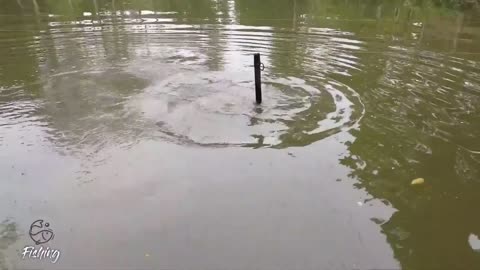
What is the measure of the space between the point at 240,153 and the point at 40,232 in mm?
3228

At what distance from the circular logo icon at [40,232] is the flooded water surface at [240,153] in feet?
0.20

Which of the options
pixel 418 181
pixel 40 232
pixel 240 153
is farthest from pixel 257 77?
pixel 40 232

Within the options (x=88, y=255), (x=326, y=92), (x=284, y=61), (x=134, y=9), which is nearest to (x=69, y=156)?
(x=88, y=255)

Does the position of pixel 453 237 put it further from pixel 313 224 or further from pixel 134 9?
pixel 134 9

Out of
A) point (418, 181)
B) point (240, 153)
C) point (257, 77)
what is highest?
point (257, 77)

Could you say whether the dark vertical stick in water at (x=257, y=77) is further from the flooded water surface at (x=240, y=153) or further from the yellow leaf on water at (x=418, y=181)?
the yellow leaf on water at (x=418, y=181)

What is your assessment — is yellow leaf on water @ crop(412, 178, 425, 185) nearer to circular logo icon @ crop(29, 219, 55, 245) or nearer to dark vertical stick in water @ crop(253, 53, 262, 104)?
dark vertical stick in water @ crop(253, 53, 262, 104)

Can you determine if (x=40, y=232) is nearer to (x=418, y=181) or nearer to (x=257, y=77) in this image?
(x=257, y=77)

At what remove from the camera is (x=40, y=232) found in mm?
5289

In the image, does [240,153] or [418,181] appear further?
[240,153]

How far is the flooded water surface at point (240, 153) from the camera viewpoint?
203 inches

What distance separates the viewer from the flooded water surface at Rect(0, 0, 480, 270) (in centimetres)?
514

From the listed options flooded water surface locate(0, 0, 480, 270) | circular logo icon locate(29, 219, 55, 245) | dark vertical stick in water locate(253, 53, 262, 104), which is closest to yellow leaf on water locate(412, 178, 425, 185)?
flooded water surface locate(0, 0, 480, 270)

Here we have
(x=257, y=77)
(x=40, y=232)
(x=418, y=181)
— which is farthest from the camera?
(x=257, y=77)
